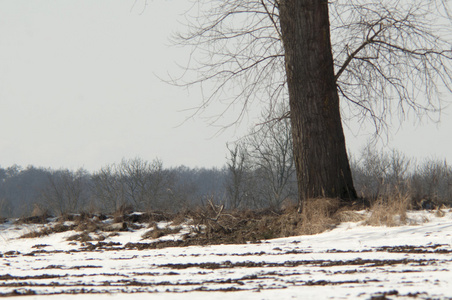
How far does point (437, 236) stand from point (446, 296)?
4.50m

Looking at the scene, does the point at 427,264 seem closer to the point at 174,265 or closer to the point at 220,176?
the point at 174,265

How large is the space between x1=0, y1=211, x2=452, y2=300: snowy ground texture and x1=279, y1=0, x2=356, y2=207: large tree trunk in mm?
1708

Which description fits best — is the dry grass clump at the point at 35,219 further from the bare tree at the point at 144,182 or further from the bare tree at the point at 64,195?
the bare tree at the point at 144,182

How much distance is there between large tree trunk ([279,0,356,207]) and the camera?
35.7ft

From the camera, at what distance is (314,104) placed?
10961 millimetres

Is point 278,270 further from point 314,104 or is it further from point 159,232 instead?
point 314,104

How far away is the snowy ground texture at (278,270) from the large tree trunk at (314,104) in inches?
67.2

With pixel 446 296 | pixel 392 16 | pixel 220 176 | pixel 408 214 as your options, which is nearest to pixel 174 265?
pixel 446 296

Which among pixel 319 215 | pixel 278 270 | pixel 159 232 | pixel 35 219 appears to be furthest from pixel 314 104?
pixel 35 219

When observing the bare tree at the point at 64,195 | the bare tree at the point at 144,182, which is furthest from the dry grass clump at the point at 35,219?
the bare tree at the point at 144,182

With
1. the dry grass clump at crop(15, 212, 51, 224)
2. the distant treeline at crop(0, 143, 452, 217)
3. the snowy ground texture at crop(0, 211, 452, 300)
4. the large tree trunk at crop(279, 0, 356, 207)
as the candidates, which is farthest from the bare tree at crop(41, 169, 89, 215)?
the snowy ground texture at crop(0, 211, 452, 300)

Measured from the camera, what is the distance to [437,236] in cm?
770

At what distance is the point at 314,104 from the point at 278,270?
20.3 feet

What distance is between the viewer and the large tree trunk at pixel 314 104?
10.9 meters
